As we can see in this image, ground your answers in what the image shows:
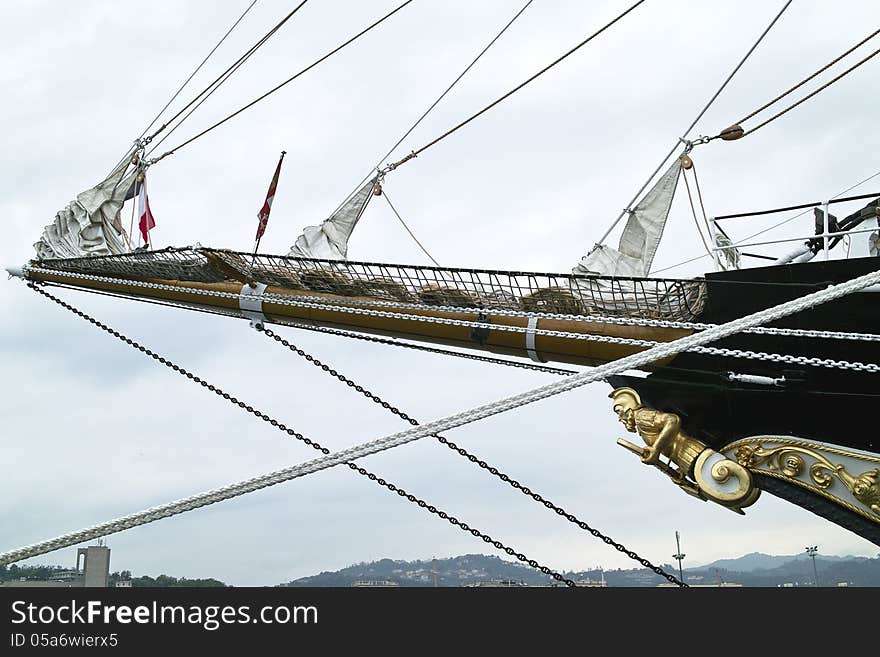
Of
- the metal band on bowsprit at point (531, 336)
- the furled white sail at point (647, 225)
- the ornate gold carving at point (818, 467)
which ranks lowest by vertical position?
the ornate gold carving at point (818, 467)

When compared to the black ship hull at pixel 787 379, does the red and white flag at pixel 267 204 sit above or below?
above

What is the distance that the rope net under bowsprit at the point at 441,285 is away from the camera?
624cm

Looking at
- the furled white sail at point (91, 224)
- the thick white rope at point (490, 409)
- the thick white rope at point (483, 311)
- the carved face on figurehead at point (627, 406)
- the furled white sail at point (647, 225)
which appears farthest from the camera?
the furled white sail at point (91, 224)

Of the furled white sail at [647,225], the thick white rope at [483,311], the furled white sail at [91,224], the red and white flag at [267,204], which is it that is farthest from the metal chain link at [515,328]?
the furled white sail at [647,225]

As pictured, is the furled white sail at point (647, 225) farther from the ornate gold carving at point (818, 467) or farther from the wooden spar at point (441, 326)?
the ornate gold carving at point (818, 467)

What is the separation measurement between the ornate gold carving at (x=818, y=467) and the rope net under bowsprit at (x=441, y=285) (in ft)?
3.26

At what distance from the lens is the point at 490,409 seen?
4.78 metres

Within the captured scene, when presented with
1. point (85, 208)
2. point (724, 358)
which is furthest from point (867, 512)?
point (85, 208)

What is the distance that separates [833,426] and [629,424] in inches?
49.6

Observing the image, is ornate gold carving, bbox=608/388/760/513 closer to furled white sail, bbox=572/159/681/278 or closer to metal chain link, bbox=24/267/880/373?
metal chain link, bbox=24/267/880/373

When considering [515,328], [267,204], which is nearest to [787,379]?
[515,328]

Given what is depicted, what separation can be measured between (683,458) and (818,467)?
812 mm

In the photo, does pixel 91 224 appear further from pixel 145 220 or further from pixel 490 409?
pixel 490 409

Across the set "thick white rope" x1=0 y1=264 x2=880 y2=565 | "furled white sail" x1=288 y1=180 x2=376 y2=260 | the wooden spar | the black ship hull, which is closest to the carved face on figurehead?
the black ship hull
